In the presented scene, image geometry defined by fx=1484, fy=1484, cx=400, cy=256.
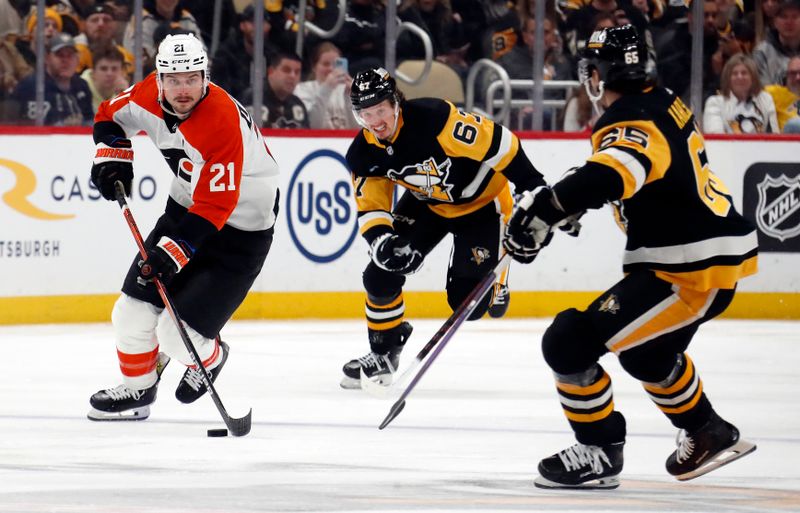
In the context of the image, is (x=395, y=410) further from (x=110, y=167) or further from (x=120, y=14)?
(x=120, y=14)

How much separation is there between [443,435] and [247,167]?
989mm

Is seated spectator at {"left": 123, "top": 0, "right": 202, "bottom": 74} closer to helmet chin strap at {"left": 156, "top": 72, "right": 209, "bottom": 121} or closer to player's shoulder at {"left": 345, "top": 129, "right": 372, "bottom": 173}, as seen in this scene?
player's shoulder at {"left": 345, "top": 129, "right": 372, "bottom": 173}

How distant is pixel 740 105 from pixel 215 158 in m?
4.43

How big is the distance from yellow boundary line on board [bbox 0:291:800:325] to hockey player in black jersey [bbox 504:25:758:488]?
3.97 m

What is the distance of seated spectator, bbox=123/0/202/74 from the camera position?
283 inches

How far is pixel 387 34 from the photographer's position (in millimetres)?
7594

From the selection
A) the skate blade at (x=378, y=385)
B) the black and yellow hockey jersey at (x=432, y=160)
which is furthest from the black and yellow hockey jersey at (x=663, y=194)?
the skate blade at (x=378, y=385)

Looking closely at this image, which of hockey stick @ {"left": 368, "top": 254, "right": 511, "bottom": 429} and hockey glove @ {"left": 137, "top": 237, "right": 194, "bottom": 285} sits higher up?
hockey glove @ {"left": 137, "top": 237, "right": 194, "bottom": 285}

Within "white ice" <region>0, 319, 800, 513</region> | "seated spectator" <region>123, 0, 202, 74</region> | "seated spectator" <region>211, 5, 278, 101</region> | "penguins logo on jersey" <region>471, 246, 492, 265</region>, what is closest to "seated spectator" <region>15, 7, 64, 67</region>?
"seated spectator" <region>123, 0, 202, 74</region>

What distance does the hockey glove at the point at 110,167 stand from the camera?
4500mm

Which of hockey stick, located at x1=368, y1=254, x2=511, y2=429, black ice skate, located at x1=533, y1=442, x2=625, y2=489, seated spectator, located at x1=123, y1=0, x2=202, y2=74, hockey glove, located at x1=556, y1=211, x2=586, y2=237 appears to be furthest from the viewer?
seated spectator, located at x1=123, y1=0, x2=202, y2=74

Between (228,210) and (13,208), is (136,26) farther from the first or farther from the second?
(228,210)

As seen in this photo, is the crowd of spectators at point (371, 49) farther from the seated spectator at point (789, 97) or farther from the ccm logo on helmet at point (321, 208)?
the ccm logo on helmet at point (321, 208)

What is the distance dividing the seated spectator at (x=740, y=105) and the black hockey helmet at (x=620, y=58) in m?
4.58
